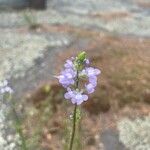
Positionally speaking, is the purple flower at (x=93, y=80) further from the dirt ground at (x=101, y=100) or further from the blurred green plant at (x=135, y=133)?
the blurred green plant at (x=135, y=133)

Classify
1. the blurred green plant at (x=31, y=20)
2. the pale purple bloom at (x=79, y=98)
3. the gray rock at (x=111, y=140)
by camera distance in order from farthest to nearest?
1. the blurred green plant at (x=31, y=20)
2. the gray rock at (x=111, y=140)
3. the pale purple bloom at (x=79, y=98)

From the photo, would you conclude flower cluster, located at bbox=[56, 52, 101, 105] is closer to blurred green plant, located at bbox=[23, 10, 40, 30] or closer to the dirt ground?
the dirt ground

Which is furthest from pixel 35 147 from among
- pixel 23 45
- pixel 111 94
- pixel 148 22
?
pixel 148 22

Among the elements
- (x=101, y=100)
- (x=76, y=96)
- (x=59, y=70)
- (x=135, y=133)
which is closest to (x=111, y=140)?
(x=135, y=133)

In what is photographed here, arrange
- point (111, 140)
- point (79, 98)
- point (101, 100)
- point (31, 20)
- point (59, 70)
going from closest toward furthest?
point (79, 98), point (111, 140), point (101, 100), point (59, 70), point (31, 20)

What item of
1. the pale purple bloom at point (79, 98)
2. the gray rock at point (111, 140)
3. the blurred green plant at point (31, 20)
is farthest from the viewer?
the blurred green plant at point (31, 20)

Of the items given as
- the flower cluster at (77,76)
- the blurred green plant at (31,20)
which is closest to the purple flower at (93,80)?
the flower cluster at (77,76)

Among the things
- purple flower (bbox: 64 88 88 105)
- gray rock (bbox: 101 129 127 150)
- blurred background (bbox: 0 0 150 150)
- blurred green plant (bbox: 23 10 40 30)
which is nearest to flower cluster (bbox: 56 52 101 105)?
purple flower (bbox: 64 88 88 105)

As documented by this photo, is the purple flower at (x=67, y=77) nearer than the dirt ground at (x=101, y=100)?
Yes

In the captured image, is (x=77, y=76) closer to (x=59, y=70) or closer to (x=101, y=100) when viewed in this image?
(x=101, y=100)
